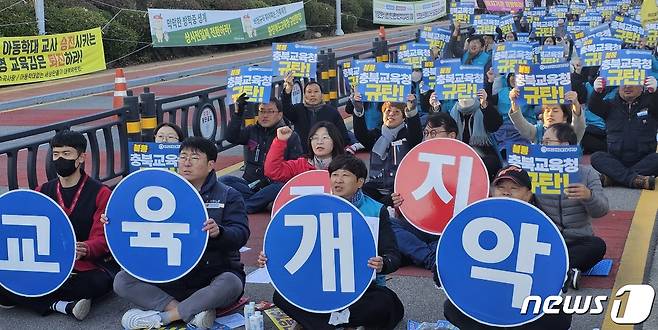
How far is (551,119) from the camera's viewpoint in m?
8.20

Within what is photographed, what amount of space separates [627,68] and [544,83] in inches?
65.8

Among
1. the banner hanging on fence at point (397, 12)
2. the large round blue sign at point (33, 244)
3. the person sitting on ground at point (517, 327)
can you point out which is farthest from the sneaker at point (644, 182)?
the banner hanging on fence at point (397, 12)

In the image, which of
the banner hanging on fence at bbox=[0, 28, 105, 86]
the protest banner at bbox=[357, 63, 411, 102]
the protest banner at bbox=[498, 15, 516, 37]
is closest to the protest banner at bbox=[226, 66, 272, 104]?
the protest banner at bbox=[357, 63, 411, 102]

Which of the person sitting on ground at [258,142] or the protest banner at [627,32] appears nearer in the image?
the person sitting on ground at [258,142]

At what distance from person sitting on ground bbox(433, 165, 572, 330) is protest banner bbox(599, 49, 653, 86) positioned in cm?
465

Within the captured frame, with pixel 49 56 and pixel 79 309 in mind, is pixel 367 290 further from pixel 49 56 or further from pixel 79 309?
pixel 49 56

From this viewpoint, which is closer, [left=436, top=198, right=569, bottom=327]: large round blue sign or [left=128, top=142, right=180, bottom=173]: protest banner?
[left=436, top=198, right=569, bottom=327]: large round blue sign

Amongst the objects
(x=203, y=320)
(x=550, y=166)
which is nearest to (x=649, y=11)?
(x=550, y=166)

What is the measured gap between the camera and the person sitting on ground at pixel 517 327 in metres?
5.04

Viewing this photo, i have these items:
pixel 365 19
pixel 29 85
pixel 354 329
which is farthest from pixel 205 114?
pixel 365 19

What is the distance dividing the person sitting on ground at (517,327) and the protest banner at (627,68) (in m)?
4.65

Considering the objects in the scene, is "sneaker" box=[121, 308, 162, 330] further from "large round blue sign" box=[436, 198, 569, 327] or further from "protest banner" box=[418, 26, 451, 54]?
"protest banner" box=[418, 26, 451, 54]

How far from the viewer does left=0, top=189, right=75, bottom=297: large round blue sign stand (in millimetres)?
5996

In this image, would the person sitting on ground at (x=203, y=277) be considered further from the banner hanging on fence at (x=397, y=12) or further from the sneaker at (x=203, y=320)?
the banner hanging on fence at (x=397, y=12)
